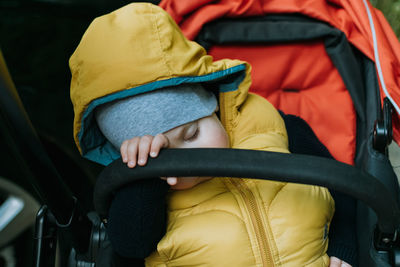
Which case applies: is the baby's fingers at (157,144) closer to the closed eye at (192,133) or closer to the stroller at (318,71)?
the closed eye at (192,133)

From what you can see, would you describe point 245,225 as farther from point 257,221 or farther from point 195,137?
point 195,137

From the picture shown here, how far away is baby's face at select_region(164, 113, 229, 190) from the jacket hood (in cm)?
8

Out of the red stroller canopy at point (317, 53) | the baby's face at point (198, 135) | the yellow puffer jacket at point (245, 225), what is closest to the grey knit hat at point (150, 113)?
the baby's face at point (198, 135)

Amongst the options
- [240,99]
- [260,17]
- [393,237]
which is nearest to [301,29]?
[260,17]

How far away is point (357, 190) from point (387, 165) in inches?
16.4

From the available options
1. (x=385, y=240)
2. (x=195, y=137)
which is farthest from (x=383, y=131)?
(x=195, y=137)

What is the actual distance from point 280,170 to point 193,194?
295 millimetres

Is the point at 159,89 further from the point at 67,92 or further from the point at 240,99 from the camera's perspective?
the point at 67,92

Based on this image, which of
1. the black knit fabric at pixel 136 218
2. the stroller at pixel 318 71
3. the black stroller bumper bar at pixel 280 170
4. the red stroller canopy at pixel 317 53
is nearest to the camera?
the black stroller bumper bar at pixel 280 170

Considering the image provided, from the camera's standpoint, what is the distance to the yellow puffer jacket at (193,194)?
702mm

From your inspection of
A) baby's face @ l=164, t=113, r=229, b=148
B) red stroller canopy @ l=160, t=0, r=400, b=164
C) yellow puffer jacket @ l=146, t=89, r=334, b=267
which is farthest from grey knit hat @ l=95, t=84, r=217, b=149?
red stroller canopy @ l=160, t=0, r=400, b=164

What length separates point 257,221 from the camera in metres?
0.73

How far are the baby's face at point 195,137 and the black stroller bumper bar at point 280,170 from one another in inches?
6.8

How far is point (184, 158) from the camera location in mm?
528
